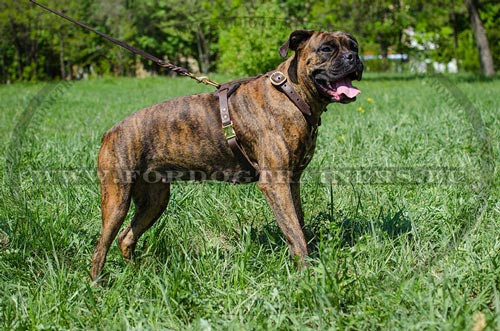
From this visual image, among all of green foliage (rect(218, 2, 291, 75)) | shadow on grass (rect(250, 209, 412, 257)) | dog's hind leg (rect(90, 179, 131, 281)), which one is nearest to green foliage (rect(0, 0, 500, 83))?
green foliage (rect(218, 2, 291, 75))

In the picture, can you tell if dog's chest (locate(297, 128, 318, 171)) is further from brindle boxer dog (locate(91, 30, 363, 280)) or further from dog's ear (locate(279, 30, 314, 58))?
dog's ear (locate(279, 30, 314, 58))

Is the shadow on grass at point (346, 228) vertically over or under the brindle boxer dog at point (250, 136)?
under

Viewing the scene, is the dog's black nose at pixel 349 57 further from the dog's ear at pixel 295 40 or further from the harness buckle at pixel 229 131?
the harness buckle at pixel 229 131

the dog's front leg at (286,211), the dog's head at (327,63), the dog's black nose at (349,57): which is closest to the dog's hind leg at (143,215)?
the dog's front leg at (286,211)

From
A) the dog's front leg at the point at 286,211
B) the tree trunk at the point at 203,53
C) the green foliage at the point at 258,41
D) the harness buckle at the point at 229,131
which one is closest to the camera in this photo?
the dog's front leg at the point at 286,211

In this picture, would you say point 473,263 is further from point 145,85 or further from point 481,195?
point 145,85

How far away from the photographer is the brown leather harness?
3273mm

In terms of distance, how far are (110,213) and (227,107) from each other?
96 centimetres

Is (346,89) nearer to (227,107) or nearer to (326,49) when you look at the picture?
(326,49)

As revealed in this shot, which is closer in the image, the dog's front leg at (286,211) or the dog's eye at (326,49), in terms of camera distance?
the dog's front leg at (286,211)

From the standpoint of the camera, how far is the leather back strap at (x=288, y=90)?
3.26 metres

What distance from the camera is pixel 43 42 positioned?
1383 inches

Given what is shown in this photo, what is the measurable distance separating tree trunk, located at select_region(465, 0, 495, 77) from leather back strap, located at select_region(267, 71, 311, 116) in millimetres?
18923

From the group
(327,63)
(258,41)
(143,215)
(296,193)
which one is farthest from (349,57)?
(258,41)
